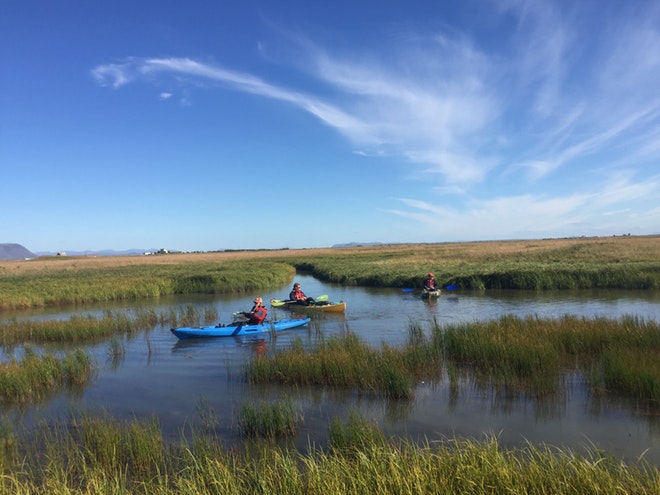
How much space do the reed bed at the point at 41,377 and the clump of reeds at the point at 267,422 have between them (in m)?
6.17

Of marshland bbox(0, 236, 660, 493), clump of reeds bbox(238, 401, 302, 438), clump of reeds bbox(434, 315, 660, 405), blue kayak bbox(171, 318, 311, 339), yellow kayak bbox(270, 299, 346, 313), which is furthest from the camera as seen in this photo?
yellow kayak bbox(270, 299, 346, 313)

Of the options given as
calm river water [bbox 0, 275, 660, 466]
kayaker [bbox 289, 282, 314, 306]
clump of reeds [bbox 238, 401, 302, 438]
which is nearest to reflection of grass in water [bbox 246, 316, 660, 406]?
calm river water [bbox 0, 275, 660, 466]

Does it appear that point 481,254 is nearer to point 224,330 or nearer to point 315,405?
point 224,330

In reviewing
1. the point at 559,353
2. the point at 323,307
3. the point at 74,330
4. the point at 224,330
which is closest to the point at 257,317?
the point at 224,330

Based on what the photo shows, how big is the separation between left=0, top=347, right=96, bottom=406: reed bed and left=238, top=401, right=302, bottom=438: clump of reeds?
20.2ft

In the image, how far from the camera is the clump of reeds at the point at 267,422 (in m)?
8.25

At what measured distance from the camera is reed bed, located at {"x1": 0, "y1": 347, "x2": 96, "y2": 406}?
36.4ft

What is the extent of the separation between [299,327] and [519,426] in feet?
40.2

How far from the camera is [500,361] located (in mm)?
11375

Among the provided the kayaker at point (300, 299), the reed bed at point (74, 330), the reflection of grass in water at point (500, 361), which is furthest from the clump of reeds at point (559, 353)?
Result: the reed bed at point (74, 330)

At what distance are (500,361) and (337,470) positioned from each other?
23.2ft

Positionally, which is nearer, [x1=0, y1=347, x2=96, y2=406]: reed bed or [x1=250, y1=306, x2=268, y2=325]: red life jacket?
[x1=0, y1=347, x2=96, y2=406]: reed bed

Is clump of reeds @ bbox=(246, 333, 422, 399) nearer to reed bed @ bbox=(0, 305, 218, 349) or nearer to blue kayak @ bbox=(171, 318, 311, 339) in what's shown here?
blue kayak @ bbox=(171, 318, 311, 339)

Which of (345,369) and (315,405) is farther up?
(345,369)
